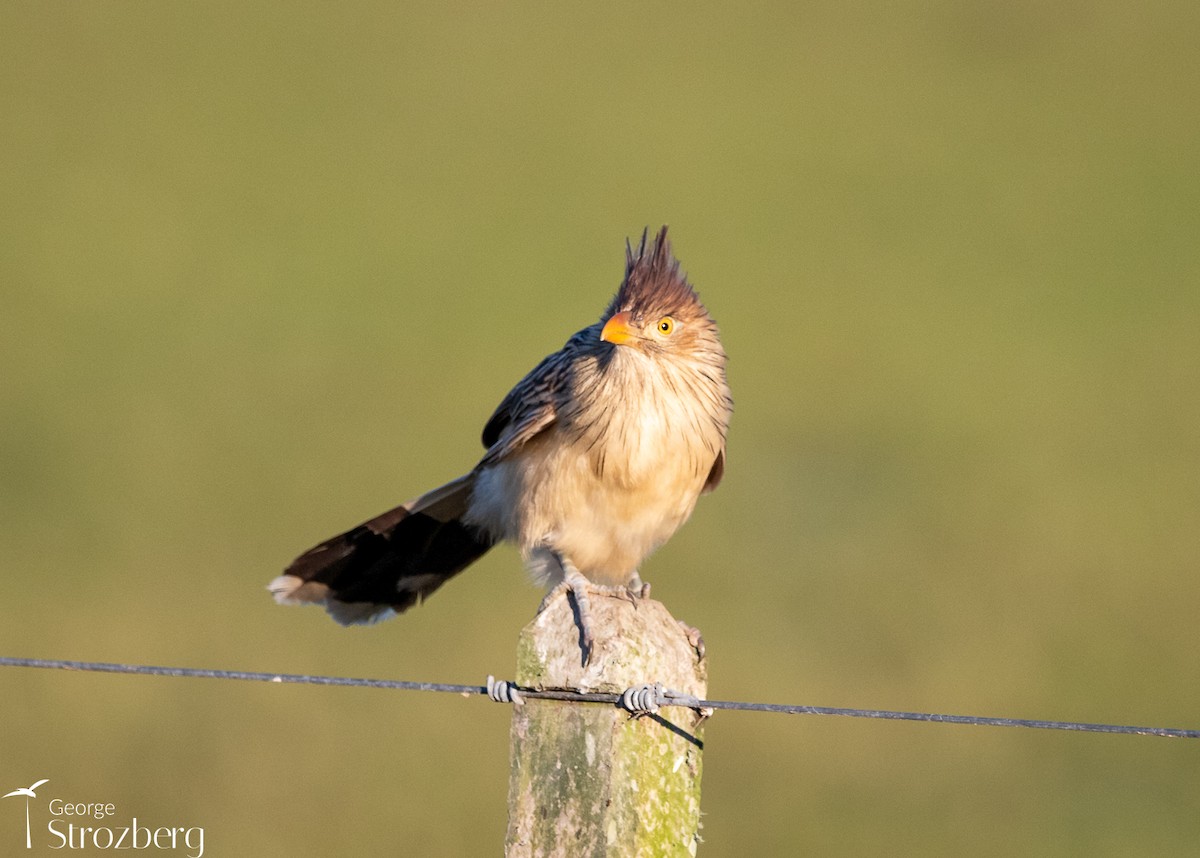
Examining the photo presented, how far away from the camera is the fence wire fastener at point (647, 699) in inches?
126

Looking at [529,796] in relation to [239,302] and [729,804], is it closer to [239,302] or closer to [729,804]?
[729,804]

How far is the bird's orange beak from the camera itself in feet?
17.0

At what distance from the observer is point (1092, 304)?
14.5 meters

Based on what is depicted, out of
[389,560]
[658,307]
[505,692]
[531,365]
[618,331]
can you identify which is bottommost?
[505,692]

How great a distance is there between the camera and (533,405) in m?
5.57

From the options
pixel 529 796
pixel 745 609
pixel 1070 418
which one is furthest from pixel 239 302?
pixel 529 796

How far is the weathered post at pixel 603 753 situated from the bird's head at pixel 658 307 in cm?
202

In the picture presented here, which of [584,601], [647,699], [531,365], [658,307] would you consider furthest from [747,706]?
[531,365]

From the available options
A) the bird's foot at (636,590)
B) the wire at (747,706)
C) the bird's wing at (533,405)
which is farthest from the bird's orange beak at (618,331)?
the wire at (747,706)

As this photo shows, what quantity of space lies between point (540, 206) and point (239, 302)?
9.88 feet

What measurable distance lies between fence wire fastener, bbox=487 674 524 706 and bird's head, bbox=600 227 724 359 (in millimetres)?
2000

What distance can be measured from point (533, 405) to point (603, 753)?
8.12 feet

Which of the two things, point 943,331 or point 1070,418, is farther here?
point 943,331

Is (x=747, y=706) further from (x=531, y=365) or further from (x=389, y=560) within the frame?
(x=531, y=365)
